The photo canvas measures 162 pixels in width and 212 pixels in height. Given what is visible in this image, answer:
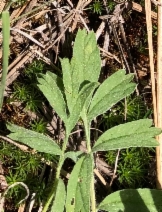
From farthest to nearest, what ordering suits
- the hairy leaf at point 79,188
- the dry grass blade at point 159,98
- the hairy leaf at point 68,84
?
the dry grass blade at point 159,98, the hairy leaf at point 68,84, the hairy leaf at point 79,188

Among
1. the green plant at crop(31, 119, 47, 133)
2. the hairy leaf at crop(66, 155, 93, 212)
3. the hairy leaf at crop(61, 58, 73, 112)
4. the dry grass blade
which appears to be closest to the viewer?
the hairy leaf at crop(66, 155, 93, 212)

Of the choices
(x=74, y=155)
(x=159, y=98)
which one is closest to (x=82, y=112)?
(x=74, y=155)

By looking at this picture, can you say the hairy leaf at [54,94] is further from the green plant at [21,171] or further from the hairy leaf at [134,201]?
the hairy leaf at [134,201]

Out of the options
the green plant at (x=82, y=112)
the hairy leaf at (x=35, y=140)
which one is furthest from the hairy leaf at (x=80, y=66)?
the hairy leaf at (x=35, y=140)

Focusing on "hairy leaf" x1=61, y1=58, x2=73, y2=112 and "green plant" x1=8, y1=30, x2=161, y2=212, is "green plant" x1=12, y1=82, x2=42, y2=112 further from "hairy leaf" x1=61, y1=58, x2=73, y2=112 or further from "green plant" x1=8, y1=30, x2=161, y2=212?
"hairy leaf" x1=61, y1=58, x2=73, y2=112

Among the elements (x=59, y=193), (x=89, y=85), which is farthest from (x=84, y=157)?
(x=89, y=85)

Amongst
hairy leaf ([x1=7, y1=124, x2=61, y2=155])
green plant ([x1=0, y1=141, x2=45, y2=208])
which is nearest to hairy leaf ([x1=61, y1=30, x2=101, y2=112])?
hairy leaf ([x1=7, y1=124, x2=61, y2=155])

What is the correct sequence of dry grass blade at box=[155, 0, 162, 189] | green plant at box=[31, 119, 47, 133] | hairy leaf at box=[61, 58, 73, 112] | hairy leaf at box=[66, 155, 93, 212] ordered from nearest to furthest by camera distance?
hairy leaf at box=[66, 155, 93, 212], hairy leaf at box=[61, 58, 73, 112], dry grass blade at box=[155, 0, 162, 189], green plant at box=[31, 119, 47, 133]

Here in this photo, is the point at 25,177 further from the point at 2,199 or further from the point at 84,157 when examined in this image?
the point at 84,157

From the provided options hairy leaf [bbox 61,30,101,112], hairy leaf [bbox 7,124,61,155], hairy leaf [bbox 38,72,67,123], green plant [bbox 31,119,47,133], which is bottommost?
hairy leaf [bbox 7,124,61,155]
